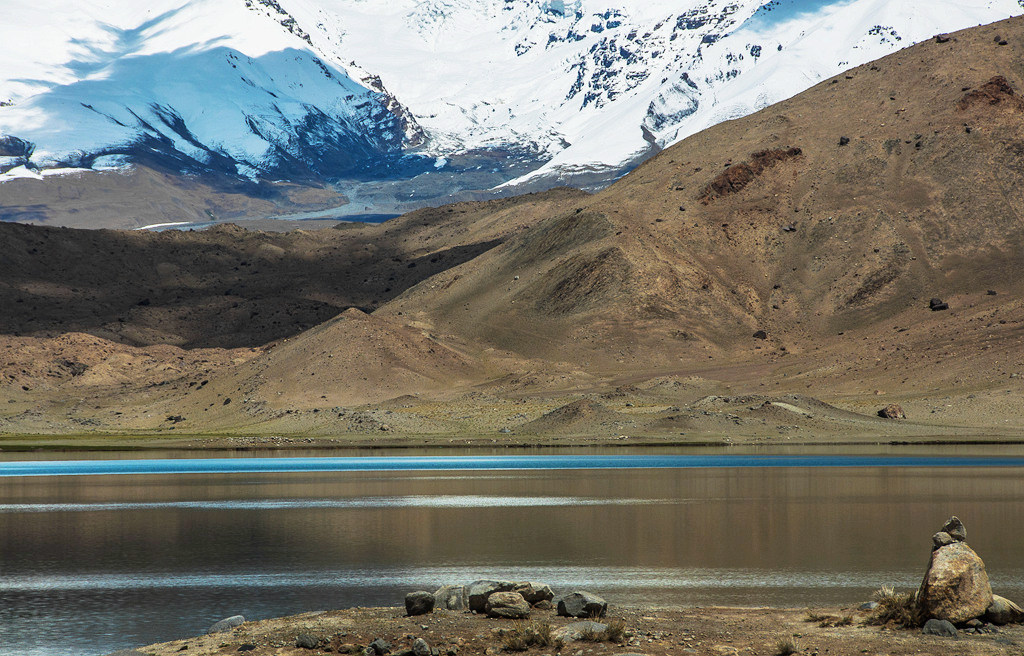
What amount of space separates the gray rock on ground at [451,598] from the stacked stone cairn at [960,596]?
897 cm

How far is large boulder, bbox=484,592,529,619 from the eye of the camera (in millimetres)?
23641

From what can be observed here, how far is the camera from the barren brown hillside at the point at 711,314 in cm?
12044

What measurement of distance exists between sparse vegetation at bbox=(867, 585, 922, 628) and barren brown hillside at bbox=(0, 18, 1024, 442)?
77468 millimetres

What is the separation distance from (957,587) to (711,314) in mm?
135893

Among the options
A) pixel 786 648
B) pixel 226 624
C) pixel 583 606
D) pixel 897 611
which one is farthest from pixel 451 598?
pixel 897 611

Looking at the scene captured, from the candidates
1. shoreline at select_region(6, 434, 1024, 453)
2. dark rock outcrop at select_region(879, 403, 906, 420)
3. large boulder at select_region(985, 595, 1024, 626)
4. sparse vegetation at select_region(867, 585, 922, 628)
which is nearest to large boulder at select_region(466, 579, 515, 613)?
sparse vegetation at select_region(867, 585, 922, 628)

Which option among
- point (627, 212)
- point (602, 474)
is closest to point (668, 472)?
point (602, 474)

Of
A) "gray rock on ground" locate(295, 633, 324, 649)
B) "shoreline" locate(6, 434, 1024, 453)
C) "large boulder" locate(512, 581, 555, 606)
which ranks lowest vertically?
"gray rock on ground" locate(295, 633, 324, 649)

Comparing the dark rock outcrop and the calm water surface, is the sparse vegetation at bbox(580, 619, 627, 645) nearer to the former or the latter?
the calm water surface

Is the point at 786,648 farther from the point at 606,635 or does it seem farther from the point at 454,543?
the point at 454,543

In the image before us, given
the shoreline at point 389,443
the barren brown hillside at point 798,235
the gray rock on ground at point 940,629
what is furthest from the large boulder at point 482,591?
the barren brown hillside at point 798,235

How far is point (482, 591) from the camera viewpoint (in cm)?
2403

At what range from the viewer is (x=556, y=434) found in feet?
354

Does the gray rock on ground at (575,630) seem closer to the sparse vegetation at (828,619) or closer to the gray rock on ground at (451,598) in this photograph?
the gray rock on ground at (451,598)
